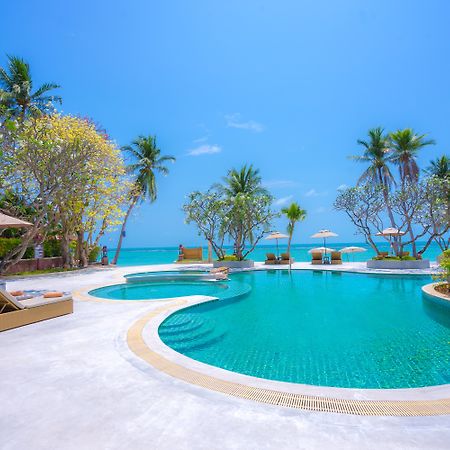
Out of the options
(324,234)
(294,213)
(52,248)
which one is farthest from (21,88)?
(324,234)

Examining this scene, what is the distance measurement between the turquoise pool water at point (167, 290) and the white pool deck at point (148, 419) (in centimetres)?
651

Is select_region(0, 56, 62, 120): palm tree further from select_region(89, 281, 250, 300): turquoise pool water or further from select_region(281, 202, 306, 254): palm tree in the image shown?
select_region(281, 202, 306, 254): palm tree

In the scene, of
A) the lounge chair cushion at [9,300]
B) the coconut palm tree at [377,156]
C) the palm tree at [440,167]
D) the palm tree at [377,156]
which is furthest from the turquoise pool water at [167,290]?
the palm tree at [440,167]

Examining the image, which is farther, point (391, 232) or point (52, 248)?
point (52, 248)

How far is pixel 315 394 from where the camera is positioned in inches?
139

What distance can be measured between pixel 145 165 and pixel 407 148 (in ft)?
69.6

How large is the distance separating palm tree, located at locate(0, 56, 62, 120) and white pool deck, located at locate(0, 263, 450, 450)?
2013 centimetres

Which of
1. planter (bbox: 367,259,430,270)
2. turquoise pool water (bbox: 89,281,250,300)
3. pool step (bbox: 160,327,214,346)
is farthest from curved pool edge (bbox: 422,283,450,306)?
planter (bbox: 367,259,430,270)

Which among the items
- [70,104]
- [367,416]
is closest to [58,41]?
[70,104]

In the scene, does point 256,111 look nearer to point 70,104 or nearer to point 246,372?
point 70,104

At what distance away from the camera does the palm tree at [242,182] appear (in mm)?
26531

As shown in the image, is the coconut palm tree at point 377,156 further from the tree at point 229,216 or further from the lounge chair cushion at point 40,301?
the lounge chair cushion at point 40,301

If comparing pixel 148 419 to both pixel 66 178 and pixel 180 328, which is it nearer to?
pixel 180 328

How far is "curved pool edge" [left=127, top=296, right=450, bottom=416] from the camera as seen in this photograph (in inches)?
125
